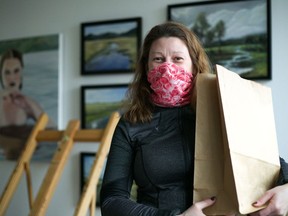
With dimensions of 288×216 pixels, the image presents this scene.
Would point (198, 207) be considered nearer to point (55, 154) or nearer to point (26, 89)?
point (55, 154)

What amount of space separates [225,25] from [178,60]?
932mm

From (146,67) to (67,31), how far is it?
1200mm

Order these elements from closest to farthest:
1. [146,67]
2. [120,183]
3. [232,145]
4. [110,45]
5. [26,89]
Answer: [232,145] → [120,183] → [146,67] → [110,45] → [26,89]

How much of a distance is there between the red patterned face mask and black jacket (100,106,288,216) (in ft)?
0.07

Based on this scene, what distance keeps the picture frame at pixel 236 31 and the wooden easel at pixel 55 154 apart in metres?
0.59

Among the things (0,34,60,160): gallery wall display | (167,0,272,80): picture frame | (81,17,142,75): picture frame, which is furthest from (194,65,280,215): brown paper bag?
(0,34,60,160): gallery wall display

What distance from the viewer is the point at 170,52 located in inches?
30.2

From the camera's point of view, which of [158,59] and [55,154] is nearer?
[158,59]

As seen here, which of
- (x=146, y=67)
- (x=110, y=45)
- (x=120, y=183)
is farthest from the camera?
(x=110, y=45)

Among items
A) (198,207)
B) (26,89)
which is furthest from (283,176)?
(26,89)

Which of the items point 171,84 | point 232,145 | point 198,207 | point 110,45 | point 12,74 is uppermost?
point 110,45

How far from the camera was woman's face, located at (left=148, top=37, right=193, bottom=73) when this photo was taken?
2.52 ft

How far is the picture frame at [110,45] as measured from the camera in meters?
1.78

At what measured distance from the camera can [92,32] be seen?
73.1 inches
